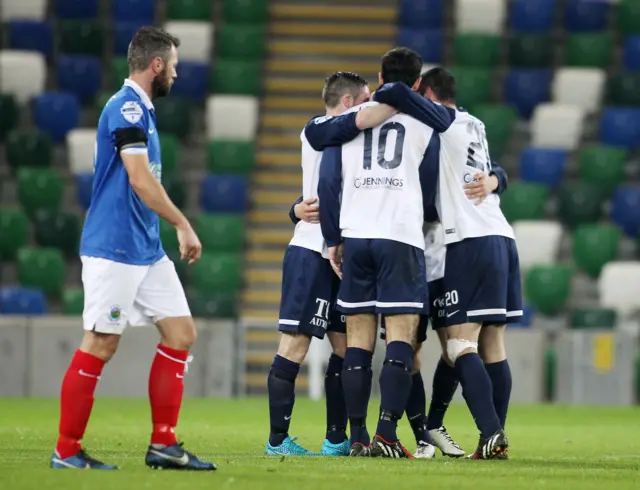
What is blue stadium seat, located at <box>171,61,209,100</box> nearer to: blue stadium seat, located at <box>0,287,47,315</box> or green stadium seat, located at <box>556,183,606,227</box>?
blue stadium seat, located at <box>0,287,47,315</box>

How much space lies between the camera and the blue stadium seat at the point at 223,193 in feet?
51.9

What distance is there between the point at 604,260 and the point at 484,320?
8.55 metres

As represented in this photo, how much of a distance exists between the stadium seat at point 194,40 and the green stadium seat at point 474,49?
126 inches

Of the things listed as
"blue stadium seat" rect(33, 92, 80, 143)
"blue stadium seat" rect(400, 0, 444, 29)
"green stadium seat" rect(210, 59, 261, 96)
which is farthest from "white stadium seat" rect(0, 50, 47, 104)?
"blue stadium seat" rect(400, 0, 444, 29)

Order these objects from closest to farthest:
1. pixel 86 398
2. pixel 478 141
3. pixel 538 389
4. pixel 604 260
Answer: pixel 86 398 → pixel 478 141 → pixel 538 389 → pixel 604 260

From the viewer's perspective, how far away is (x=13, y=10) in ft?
59.6

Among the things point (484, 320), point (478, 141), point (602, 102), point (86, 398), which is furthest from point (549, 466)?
point (602, 102)

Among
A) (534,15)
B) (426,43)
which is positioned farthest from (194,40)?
(534,15)

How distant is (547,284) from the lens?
47.9 feet

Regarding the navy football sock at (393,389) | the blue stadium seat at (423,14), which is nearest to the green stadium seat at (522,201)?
the blue stadium seat at (423,14)

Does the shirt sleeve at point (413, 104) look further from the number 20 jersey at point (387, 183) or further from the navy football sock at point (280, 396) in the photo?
the navy football sock at point (280, 396)

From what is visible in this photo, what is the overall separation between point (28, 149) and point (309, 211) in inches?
387

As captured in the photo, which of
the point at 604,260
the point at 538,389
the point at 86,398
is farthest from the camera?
the point at 604,260

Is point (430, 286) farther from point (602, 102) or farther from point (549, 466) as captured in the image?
point (602, 102)
